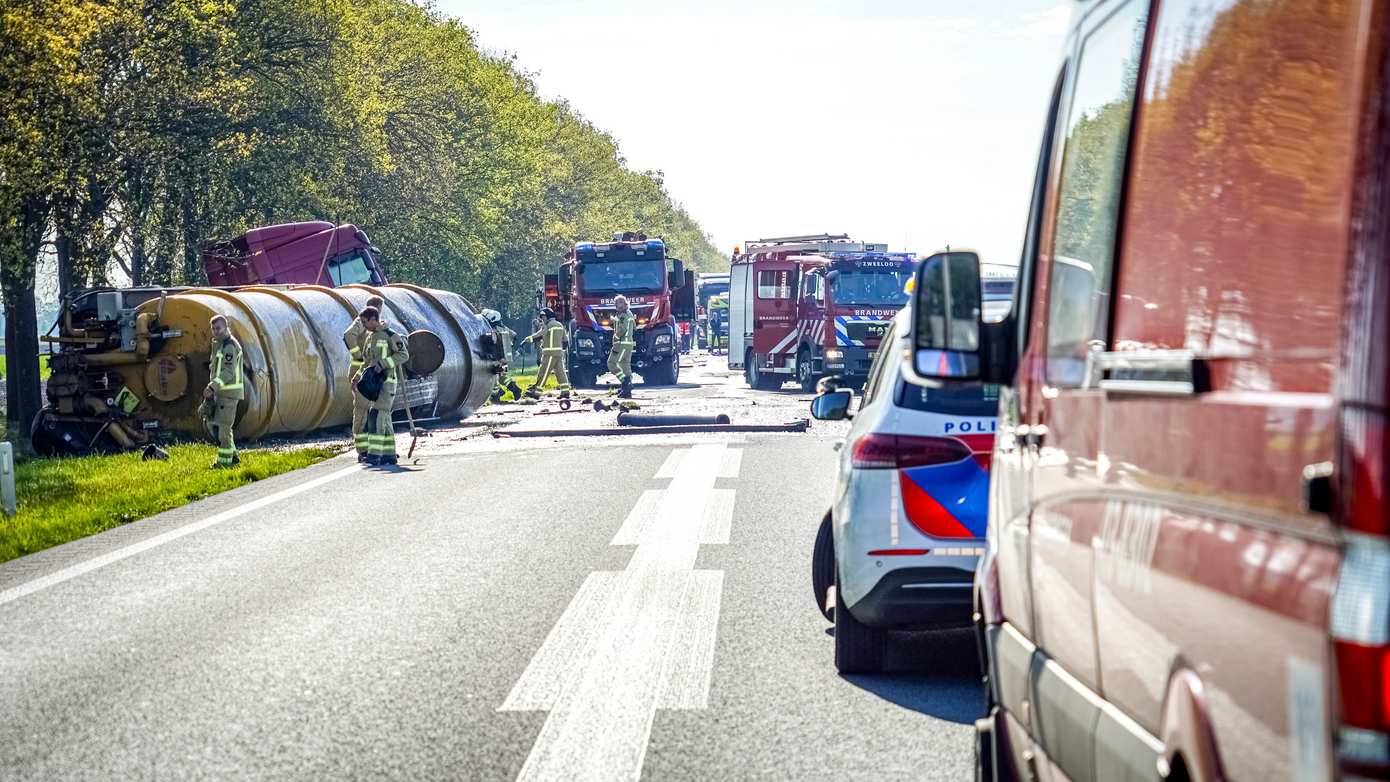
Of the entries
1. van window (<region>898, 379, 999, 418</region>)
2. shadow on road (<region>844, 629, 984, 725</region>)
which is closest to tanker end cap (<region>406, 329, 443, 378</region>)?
shadow on road (<region>844, 629, 984, 725</region>)

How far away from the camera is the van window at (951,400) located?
6.95 metres

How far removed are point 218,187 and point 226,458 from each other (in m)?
18.7

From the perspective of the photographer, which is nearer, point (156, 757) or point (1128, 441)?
point (1128, 441)

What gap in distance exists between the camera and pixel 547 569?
10.3m

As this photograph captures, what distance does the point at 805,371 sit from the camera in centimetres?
3525

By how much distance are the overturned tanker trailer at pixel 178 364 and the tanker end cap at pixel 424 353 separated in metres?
0.02

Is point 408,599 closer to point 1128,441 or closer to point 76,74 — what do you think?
point 1128,441

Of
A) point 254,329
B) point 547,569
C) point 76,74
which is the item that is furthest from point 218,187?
point 547,569

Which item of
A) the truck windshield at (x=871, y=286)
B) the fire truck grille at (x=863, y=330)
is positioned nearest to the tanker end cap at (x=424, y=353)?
the fire truck grille at (x=863, y=330)

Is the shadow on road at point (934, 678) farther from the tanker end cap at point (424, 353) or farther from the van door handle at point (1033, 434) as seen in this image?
the tanker end cap at point (424, 353)

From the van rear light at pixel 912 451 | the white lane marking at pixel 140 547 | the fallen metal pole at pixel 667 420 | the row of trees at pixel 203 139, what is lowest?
the white lane marking at pixel 140 547

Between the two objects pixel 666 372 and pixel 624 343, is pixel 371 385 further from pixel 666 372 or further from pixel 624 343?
pixel 666 372

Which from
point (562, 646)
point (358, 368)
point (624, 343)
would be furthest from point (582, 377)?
point (562, 646)

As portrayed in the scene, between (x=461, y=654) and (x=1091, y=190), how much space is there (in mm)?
4768
